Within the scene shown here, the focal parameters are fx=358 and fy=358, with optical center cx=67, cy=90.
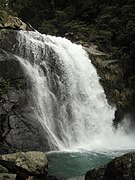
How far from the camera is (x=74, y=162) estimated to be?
15531 mm

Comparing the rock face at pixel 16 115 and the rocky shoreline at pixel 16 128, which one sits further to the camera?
the rock face at pixel 16 115

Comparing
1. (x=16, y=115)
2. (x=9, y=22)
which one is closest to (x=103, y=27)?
(x=9, y=22)

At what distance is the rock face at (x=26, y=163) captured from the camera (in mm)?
12820

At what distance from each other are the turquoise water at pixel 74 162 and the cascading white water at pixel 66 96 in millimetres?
1346

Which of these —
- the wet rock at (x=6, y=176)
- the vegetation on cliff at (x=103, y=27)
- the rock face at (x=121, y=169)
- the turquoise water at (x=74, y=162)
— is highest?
the vegetation on cliff at (x=103, y=27)

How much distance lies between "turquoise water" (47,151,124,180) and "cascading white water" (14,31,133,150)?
1346 millimetres

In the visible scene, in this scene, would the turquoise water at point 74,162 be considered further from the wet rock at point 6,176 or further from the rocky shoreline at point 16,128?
the wet rock at point 6,176

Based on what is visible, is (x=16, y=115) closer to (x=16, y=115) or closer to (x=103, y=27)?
(x=16, y=115)

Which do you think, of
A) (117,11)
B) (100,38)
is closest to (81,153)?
(100,38)

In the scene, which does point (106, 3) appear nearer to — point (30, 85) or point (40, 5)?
point (40, 5)

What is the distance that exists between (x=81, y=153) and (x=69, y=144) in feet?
6.16

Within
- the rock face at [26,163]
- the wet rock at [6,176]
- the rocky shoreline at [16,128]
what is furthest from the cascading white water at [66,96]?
the wet rock at [6,176]

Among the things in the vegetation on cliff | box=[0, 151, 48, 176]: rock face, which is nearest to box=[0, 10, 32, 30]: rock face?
the vegetation on cliff

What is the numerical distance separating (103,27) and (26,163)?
2153cm
